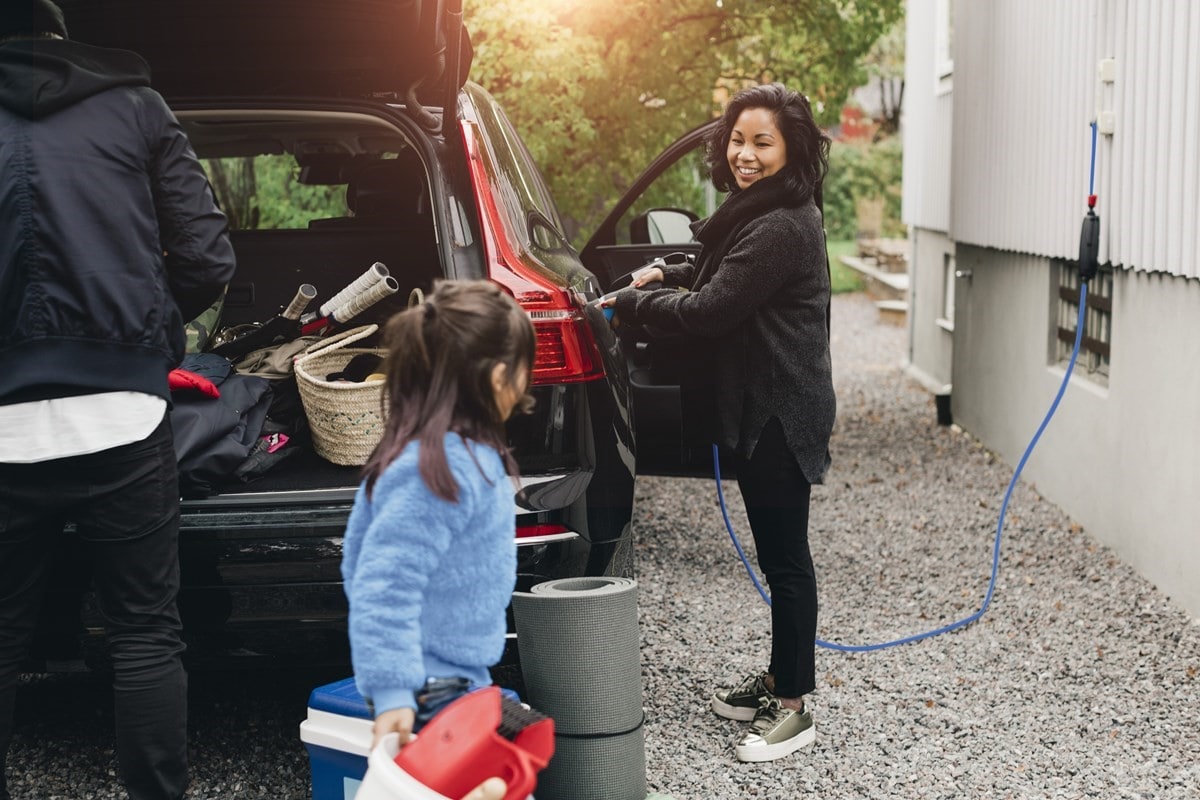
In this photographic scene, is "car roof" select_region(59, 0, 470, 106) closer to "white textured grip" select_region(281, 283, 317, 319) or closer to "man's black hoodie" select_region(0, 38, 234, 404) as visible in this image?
"white textured grip" select_region(281, 283, 317, 319)

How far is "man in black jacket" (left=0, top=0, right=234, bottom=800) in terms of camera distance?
297 centimetres

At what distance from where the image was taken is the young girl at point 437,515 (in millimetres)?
2432

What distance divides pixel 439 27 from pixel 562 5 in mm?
4192

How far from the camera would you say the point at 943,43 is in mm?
10945

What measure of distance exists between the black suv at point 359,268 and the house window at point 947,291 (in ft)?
21.5

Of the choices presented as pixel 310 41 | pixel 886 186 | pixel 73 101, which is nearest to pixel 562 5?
pixel 310 41

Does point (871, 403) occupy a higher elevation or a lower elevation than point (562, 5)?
lower

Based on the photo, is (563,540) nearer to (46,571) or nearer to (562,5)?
(46,571)

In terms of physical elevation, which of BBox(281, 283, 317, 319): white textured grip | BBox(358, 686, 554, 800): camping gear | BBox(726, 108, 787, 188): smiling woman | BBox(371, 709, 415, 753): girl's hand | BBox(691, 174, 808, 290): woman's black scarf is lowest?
BBox(358, 686, 554, 800): camping gear

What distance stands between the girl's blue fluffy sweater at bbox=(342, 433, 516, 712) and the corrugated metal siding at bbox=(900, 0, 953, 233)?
8338 millimetres

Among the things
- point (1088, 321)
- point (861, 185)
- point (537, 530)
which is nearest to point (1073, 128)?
point (1088, 321)

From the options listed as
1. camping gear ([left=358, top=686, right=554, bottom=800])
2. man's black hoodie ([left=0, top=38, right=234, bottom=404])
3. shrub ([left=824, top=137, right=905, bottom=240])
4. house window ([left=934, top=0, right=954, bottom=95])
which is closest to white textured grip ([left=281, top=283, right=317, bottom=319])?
man's black hoodie ([left=0, top=38, right=234, bottom=404])

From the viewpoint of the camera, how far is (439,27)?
12.7ft

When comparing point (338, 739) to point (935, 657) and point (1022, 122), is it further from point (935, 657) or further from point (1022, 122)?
point (1022, 122)
